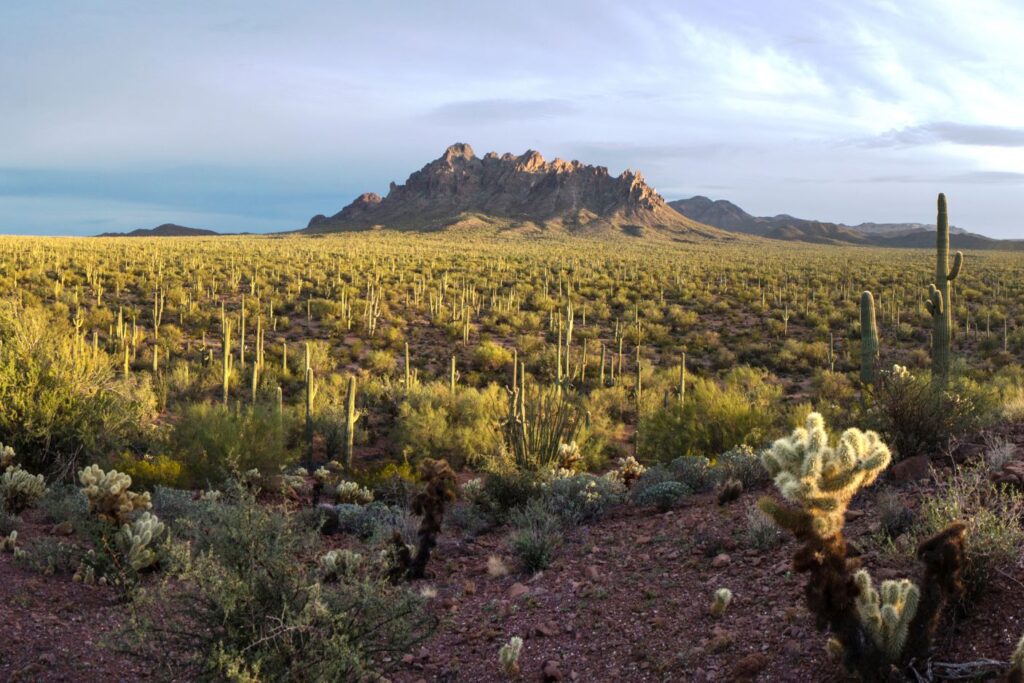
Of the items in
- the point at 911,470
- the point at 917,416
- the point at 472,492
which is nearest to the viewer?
the point at 911,470

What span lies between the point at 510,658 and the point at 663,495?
396 cm

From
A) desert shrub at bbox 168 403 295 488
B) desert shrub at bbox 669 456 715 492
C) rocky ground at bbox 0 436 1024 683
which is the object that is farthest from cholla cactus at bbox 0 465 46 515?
desert shrub at bbox 669 456 715 492

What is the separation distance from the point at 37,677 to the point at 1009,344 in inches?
1209

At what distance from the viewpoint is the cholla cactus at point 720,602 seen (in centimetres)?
563

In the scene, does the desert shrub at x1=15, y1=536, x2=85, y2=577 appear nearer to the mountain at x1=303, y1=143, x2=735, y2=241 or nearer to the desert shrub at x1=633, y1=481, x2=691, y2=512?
the desert shrub at x1=633, y1=481, x2=691, y2=512

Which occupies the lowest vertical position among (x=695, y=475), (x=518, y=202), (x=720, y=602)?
(x=695, y=475)

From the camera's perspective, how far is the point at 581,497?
9.10m

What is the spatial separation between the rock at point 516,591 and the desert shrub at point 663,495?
248cm

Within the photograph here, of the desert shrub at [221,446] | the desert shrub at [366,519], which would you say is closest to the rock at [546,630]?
the desert shrub at [366,519]

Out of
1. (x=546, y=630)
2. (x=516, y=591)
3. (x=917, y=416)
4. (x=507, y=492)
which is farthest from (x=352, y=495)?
(x=917, y=416)

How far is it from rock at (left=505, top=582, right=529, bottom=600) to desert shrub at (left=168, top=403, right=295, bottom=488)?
19.1 ft

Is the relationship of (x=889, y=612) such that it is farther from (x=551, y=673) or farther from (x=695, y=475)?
(x=695, y=475)

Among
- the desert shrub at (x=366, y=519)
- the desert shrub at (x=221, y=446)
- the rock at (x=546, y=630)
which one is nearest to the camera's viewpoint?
the rock at (x=546, y=630)

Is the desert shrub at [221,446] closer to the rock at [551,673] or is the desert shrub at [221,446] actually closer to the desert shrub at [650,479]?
the desert shrub at [650,479]
